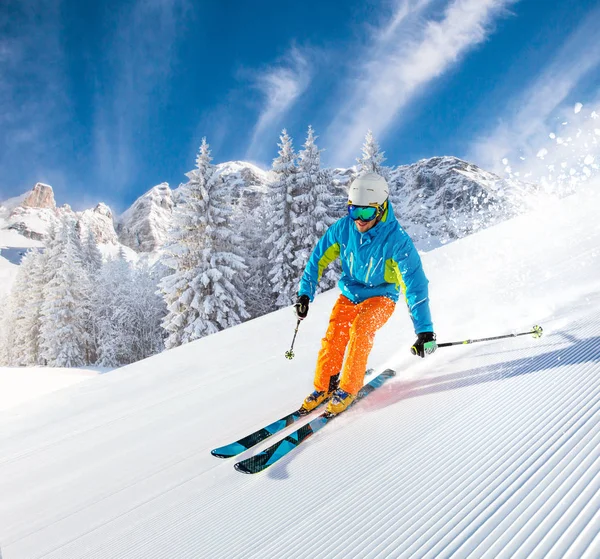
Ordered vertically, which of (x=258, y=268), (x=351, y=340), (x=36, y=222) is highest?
(x=36, y=222)

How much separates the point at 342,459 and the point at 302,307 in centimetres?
159

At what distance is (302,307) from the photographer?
366cm

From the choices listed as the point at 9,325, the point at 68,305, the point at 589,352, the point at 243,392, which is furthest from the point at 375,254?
the point at 9,325

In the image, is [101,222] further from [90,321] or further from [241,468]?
[241,468]

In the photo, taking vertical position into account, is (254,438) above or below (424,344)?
below

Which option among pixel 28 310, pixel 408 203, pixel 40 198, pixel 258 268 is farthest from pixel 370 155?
pixel 40 198

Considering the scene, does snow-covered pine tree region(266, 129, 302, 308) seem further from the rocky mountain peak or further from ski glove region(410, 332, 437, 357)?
the rocky mountain peak

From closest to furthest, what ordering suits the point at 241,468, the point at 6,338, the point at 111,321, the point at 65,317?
the point at 241,468 < the point at 65,317 < the point at 111,321 < the point at 6,338

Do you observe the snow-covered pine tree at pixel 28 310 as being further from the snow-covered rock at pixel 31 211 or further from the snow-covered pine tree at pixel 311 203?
the snow-covered rock at pixel 31 211

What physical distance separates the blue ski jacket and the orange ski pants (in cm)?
14

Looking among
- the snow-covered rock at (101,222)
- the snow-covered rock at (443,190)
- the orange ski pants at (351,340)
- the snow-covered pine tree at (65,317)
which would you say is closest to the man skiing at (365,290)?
the orange ski pants at (351,340)

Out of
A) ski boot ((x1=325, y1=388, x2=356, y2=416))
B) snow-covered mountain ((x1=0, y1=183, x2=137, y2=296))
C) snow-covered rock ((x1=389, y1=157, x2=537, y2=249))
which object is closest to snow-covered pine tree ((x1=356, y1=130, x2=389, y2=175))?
ski boot ((x1=325, y1=388, x2=356, y2=416))

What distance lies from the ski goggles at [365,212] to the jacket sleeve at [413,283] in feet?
0.91

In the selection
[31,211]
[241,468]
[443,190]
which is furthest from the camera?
[31,211]
